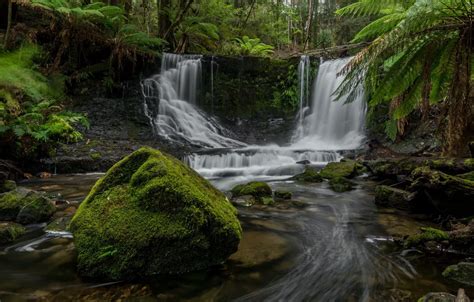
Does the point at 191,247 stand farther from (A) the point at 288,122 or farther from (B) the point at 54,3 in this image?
(A) the point at 288,122

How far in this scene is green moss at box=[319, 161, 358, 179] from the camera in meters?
8.36

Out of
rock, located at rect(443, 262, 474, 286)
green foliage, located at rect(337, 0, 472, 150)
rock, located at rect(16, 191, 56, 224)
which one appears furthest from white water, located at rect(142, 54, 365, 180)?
rock, located at rect(443, 262, 474, 286)

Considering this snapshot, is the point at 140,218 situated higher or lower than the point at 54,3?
lower

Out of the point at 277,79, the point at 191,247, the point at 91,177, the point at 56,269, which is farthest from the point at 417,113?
the point at 56,269

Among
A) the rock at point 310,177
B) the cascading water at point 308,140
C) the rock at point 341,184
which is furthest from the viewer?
the cascading water at point 308,140

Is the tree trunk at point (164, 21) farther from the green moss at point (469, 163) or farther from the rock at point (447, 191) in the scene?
the rock at point (447, 191)

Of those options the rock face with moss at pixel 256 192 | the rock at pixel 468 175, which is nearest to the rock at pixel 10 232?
the rock face with moss at pixel 256 192

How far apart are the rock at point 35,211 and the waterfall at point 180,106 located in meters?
6.95

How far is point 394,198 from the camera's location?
577 cm

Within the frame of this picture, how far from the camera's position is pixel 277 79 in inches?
596

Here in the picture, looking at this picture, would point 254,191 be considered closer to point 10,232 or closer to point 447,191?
point 447,191

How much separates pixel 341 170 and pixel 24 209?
21.1 feet

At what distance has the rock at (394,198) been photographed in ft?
17.7

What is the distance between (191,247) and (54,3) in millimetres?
10334
